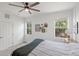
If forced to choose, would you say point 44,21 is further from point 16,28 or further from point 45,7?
point 16,28

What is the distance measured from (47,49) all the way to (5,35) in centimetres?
81

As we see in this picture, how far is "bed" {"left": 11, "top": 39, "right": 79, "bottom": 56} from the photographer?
1673mm

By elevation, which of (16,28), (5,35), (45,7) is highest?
(45,7)

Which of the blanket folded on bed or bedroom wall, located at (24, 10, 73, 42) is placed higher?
bedroom wall, located at (24, 10, 73, 42)

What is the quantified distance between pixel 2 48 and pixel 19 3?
2.82 feet

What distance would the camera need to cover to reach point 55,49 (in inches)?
68.8

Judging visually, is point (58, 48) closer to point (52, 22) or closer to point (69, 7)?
point (52, 22)

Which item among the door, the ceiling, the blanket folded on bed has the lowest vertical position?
the blanket folded on bed

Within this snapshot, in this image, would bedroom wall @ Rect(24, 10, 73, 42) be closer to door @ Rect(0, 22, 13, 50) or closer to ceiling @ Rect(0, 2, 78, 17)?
ceiling @ Rect(0, 2, 78, 17)

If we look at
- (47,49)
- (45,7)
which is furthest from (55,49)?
(45,7)

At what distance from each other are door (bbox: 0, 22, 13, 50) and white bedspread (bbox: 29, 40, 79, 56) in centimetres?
47

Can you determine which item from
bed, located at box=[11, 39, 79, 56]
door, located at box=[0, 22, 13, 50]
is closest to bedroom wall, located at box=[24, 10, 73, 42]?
bed, located at box=[11, 39, 79, 56]

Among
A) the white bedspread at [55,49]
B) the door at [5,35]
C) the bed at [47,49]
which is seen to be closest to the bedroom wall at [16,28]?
the door at [5,35]

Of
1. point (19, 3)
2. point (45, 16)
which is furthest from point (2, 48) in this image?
point (45, 16)
